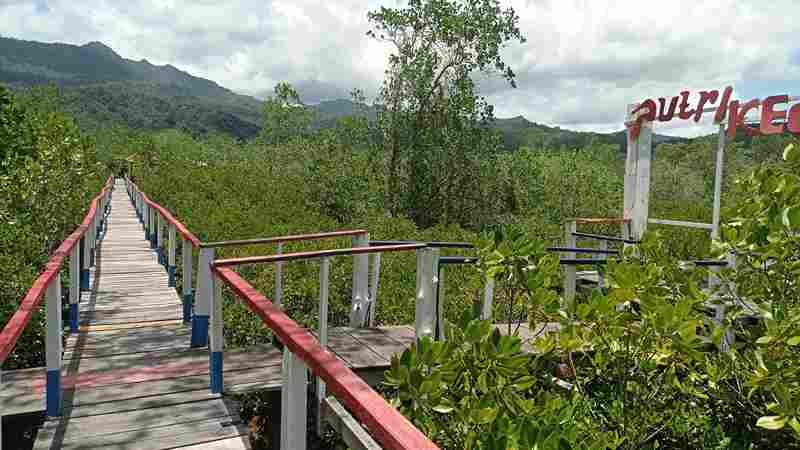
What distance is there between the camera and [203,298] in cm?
521

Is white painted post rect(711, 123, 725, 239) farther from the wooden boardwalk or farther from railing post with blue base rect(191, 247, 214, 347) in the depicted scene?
railing post with blue base rect(191, 247, 214, 347)

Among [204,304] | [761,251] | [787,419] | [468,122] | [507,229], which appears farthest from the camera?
[468,122]

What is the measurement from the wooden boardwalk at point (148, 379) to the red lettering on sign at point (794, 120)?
13.8ft

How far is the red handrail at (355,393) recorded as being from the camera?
127 cm

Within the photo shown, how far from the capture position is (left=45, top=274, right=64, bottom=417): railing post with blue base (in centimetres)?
375

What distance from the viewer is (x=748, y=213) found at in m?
2.61

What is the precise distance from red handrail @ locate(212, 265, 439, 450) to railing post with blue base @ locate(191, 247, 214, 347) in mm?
2720

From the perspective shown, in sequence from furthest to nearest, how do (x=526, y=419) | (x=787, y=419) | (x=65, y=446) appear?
1. (x=65, y=446)
2. (x=787, y=419)
3. (x=526, y=419)

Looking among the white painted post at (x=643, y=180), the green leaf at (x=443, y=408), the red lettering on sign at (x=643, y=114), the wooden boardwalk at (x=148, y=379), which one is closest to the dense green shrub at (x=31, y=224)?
the wooden boardwalk at (x=148, y=379)

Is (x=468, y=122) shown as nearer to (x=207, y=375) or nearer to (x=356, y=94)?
(x=356, y=94)

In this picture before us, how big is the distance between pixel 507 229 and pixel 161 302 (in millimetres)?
6203

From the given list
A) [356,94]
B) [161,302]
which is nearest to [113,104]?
[356,94]

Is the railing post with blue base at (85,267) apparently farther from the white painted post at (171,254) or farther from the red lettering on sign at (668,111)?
the red lettering on sign at (668,111)

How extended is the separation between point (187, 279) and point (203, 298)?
4.07 feet
